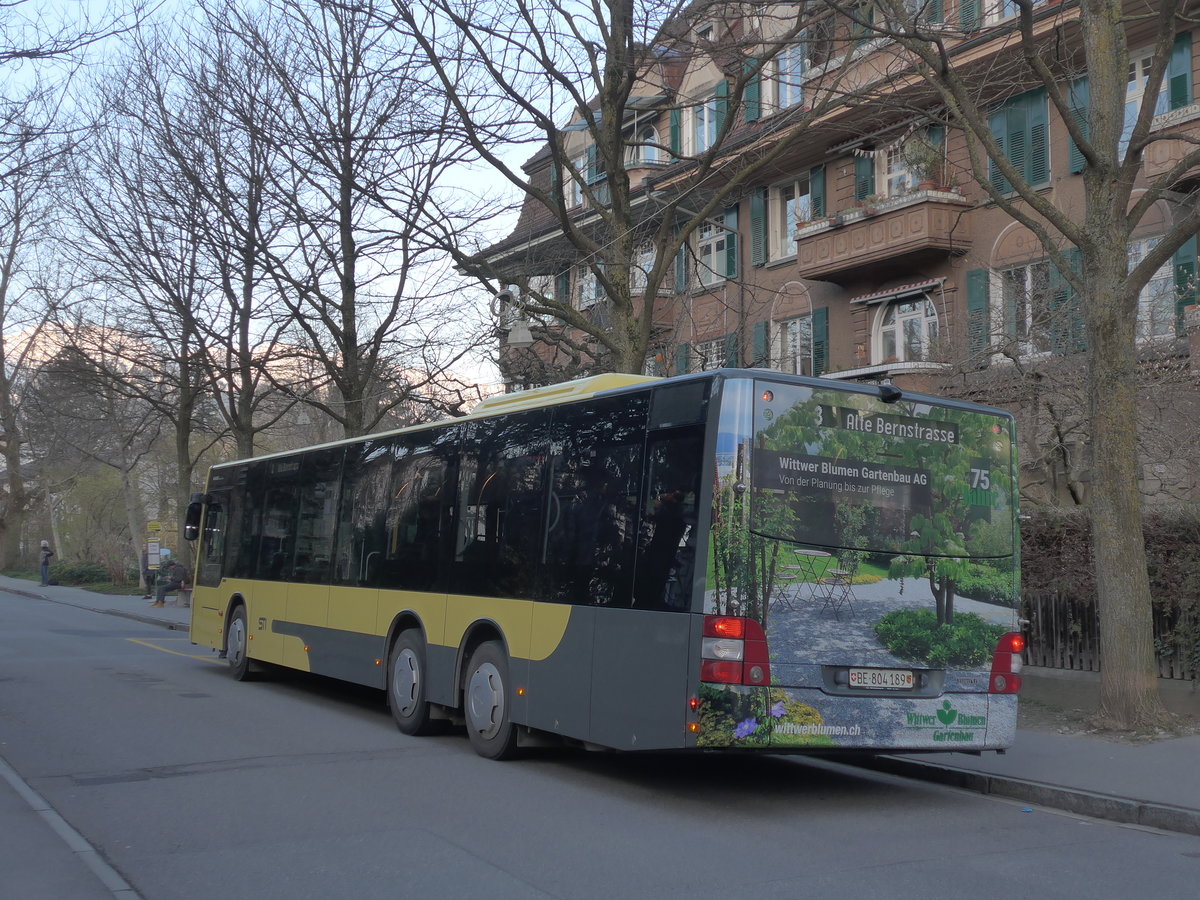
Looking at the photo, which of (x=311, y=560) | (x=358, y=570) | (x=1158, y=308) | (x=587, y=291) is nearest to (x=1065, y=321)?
(x=1158, y=308)

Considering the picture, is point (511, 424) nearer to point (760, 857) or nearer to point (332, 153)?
point (760, 857)

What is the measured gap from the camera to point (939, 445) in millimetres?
8930

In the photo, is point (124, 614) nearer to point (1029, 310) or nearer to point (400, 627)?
point (400, 627)

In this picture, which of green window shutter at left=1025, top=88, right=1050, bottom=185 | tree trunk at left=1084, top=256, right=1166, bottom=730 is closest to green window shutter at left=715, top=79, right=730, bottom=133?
tree trunk at left=1084, top=256, right=1166, bottom=730

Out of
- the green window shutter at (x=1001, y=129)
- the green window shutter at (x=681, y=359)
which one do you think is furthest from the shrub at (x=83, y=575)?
the green window shutter at (x=1001, y=129)

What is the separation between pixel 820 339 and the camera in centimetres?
2872

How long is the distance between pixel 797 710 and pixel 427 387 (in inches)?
695

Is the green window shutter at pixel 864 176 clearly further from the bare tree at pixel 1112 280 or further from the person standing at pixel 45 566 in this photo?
the person standing at pixel 45 566

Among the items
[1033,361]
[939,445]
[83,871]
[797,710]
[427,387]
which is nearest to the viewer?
[83,871]

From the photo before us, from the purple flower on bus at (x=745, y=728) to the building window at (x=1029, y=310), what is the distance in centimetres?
1122

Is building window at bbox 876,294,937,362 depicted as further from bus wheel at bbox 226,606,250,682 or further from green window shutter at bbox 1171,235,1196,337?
bus wheel at bbox 226,606,250,682

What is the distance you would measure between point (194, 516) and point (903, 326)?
15.3m

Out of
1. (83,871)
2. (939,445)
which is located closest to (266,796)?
(83,871)

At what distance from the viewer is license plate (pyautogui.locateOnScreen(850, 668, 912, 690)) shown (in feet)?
27.4
